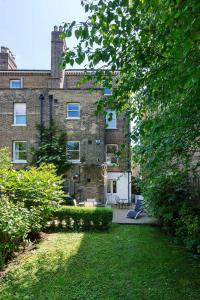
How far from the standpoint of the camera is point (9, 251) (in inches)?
216

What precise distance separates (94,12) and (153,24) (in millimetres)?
869

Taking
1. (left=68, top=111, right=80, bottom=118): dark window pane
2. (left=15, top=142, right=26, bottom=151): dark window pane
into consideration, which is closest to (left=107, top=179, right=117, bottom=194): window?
(left=68, top=111, right=80, bottom=118): dark window pane

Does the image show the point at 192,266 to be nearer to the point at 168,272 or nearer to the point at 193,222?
the point at 168,272

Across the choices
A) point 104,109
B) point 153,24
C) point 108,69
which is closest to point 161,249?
point 104,109

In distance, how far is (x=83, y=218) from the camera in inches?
348

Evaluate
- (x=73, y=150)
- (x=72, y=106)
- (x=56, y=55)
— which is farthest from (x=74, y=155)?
(x=56, y=55)

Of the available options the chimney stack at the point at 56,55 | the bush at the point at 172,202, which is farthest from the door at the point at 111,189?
the bush at the point at 172,202

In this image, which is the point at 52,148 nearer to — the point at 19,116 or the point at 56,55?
the point at 19,116

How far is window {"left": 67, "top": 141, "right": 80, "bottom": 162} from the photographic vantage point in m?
17.7

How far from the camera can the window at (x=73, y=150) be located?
17688mm

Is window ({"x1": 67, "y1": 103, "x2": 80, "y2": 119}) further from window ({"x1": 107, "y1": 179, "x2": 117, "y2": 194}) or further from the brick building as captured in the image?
window ({"x1": 107, "y1": 179, "x2": 117, "y2": 194})

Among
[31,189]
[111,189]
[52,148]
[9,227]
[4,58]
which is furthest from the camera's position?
[4,58]

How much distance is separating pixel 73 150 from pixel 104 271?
12992 millimetres

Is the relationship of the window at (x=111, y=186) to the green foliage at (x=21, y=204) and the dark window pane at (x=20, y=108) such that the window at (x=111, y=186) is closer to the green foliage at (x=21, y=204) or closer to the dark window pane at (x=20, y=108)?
the dark window pane at (x=20, y=108)
